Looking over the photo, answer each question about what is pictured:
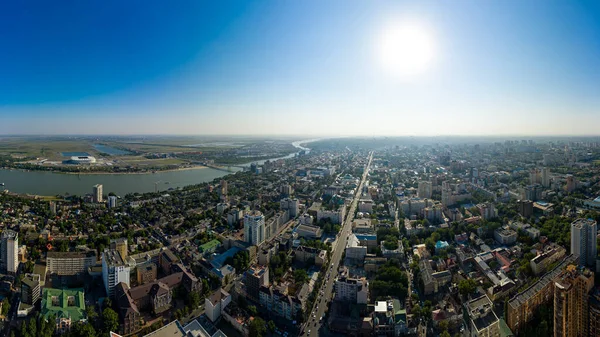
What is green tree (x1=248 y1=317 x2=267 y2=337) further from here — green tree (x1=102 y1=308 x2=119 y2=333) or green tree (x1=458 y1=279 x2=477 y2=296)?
green tree (x1=458 y1=279 x2=477 y2=296)

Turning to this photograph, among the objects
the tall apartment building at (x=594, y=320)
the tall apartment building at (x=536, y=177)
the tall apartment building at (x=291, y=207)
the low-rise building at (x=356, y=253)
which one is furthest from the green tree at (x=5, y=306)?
the tall apartment building at (x=536, y=177)

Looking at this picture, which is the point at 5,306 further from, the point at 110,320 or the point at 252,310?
the point at 252,310

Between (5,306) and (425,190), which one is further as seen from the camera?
(425,190)

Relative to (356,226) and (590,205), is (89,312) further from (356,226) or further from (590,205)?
(590,205)

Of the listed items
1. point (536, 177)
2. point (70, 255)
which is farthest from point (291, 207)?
point (536, 177)

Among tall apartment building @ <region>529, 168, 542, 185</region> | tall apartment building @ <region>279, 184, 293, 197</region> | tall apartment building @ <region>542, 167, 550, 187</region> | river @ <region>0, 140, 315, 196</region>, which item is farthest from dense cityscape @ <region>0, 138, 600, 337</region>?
river @ <region>0, 140, 315, 196</region>

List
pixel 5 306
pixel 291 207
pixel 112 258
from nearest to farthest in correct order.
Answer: pixel 5 306 < pixel 112 258 < pixel 291 207

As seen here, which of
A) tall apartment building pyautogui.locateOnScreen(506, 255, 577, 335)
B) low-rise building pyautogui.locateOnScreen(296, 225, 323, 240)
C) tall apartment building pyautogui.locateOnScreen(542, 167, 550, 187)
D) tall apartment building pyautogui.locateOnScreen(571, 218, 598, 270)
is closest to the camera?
tall apartment building pyautogui.locateOnScreen(506, 255, 577, 335)
